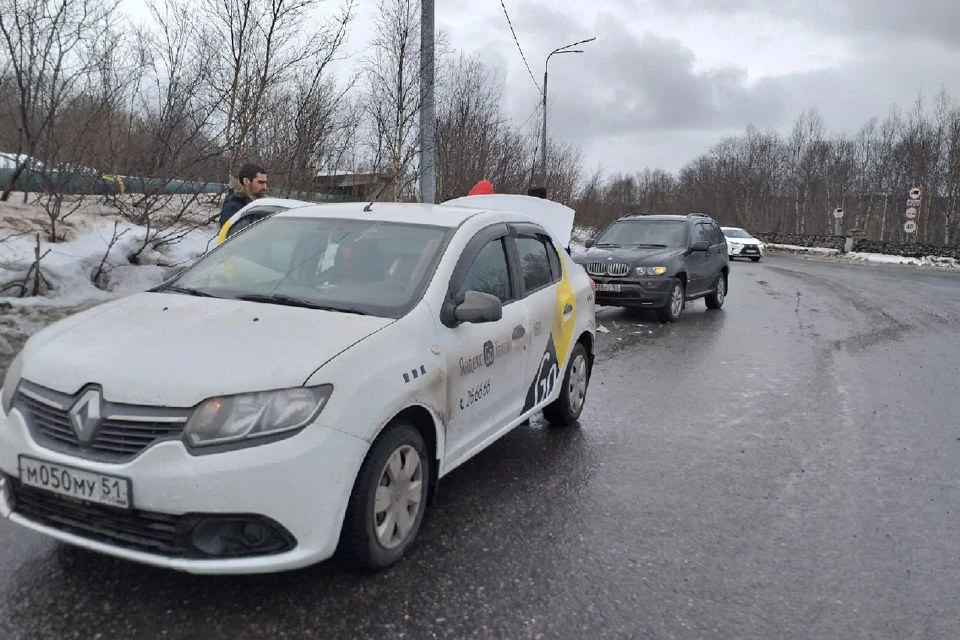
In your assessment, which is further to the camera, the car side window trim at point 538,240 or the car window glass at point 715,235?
the car window glass at point 715,235

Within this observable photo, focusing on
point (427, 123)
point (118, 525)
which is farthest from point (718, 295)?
point (118, 525)

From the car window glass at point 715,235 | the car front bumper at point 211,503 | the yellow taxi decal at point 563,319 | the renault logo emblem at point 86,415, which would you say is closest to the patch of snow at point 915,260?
the car window glass at point 715,235

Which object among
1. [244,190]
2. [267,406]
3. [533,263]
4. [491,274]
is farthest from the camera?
[244,190]

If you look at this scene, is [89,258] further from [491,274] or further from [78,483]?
[78,483]

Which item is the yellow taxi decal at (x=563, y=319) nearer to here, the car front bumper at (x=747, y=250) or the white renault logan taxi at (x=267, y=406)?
the white renault logan taxi at (x=267, y=406)

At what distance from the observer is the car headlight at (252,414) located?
2.72 m

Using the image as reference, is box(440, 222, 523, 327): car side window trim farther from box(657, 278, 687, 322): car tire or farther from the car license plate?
box(657, 278, 687, 322): car tire

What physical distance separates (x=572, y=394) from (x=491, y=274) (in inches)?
65.5

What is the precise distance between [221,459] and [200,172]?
959 centimetres

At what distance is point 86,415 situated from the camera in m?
2.77

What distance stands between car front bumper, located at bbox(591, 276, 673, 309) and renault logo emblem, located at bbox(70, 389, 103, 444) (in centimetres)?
981

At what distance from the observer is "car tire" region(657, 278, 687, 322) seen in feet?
38.7

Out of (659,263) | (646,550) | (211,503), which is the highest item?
(659,263)

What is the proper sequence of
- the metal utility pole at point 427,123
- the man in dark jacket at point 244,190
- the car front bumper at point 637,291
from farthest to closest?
1. the car front bumper at point 637,291
2. the metal utility pole at point 427,123
3. the man in dark jacket at point 244,190
